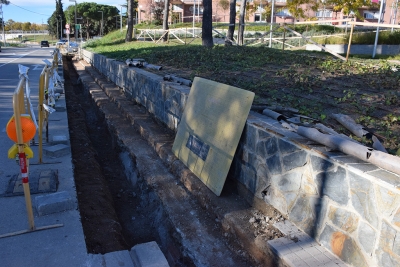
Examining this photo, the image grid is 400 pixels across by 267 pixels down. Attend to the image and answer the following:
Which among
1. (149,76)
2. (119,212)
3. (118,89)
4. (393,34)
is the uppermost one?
(393,34)

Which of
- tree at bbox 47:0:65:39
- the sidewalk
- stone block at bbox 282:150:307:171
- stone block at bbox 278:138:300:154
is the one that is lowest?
the sidewalk

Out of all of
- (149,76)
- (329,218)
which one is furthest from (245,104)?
(149,76)

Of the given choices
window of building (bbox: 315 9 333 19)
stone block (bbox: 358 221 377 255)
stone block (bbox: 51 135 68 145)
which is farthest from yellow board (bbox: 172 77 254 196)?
window of building (bbox: 315 9 333 19)

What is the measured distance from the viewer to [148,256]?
3082 mm

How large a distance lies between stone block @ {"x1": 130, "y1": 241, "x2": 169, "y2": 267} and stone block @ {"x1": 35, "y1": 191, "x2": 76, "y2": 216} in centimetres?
114

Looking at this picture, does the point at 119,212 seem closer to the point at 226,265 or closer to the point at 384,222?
the point at 226,265

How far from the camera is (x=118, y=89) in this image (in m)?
11.7

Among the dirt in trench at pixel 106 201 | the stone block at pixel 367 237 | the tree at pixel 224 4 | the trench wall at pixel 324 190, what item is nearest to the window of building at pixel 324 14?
the tree at pixel 224 4

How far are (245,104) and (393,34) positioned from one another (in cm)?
1786

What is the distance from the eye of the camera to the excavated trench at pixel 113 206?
3898mm

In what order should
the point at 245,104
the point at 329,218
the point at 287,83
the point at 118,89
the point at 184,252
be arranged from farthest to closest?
the point at 118,89, the point at 287,83, the point at 245,104, the point at 184,252, the point at 329,218

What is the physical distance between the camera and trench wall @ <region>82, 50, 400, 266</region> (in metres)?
2.47

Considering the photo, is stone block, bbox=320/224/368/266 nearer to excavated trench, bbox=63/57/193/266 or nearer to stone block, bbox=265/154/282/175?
stone block, bbox=265/154/282/175

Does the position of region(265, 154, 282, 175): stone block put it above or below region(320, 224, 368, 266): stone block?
A: above
